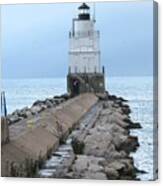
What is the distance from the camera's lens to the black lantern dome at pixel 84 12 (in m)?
2.32

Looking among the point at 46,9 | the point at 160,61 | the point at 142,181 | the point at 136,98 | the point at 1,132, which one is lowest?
the point at 142,181

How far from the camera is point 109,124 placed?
7.71 feet

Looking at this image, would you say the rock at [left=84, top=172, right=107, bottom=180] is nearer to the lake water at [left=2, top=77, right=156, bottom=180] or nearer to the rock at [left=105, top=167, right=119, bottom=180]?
the rock at [left=105, top=167, right=119, bottom=180]

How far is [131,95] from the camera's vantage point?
229 cm

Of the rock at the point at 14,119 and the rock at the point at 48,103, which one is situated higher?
the rock at the point at 48,103

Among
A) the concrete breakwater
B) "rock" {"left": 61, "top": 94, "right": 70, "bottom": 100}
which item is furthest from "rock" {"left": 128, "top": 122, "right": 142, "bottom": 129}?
"rock" {"left": 61, "top": 94, "right": 70, "bottom": 100}

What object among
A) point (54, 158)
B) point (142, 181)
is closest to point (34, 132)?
point (54, 158)

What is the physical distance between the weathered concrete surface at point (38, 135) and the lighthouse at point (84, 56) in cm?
6

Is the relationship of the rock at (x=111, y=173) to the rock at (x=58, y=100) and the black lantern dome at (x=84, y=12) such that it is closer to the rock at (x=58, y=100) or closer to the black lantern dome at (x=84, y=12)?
the rock at (x=58, y=100)

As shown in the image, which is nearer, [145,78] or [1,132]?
[145,78]

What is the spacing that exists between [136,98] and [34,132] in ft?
1.48

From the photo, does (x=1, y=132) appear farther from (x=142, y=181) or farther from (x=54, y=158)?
(x=142, y=181)

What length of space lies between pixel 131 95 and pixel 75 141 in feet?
0.98

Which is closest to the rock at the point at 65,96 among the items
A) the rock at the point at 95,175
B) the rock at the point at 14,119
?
the rock at the point at 14,119
